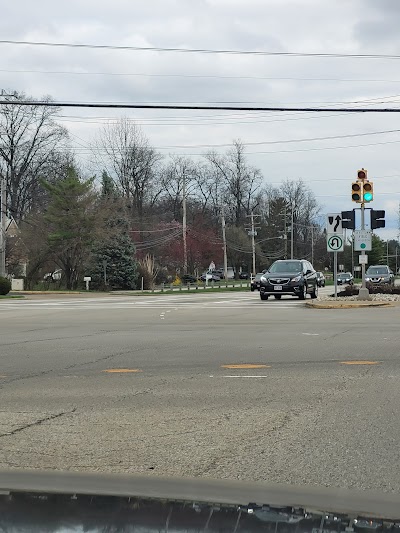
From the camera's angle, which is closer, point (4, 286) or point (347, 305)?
point (347, 305)

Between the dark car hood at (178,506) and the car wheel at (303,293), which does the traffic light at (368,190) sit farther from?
the dark car hood at (178,506)

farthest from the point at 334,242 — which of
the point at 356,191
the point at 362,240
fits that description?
the point at 356,191

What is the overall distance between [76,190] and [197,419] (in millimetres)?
45835

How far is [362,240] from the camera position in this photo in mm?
25312

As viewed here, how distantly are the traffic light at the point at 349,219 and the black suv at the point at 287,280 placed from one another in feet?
17.0

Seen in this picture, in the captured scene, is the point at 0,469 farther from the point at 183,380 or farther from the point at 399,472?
the point at 183,380

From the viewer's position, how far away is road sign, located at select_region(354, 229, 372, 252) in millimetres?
25125

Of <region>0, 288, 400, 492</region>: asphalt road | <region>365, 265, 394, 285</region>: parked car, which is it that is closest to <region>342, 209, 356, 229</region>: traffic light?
<region>0, 288, 400, 492</region>: asphalt road

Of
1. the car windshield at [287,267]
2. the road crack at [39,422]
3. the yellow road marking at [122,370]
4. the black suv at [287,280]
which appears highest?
the car windshield at [287,267]

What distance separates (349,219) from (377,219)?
0.98 meters

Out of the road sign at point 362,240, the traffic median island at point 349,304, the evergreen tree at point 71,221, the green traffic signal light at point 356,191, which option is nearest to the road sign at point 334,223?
the road sign at point 362,240

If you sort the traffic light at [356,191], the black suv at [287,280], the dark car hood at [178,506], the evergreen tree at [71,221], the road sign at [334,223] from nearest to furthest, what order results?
the dark car hood at [178,506], the traffic light at [356,191], the road sign at [334,223], the black suv at [287,280], the evergreen tree at [71,221]

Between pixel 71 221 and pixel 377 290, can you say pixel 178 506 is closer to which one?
pixel 377 290

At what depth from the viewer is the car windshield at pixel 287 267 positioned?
→ 30.5 m
